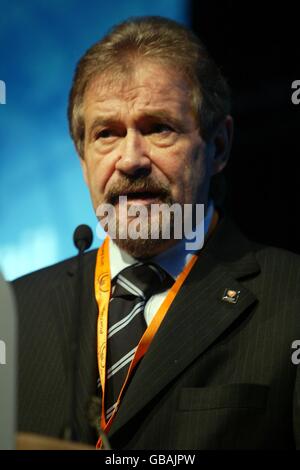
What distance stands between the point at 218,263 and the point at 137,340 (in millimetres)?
386

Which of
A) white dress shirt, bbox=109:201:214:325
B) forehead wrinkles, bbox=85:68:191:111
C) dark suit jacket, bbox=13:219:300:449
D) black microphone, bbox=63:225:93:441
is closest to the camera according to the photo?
black microphone, bbox=63:225:93:441

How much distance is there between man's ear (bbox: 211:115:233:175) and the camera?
8.92ft

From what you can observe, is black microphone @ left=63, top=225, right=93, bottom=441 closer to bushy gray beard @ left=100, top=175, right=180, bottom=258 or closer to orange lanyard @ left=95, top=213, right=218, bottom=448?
orange lanyard @ left=95, top=213, right=218, bottom=448

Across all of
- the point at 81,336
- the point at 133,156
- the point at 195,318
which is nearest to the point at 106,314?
the point at 81,336

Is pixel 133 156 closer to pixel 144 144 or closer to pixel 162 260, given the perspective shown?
pixel 144 144

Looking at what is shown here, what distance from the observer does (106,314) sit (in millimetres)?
2342

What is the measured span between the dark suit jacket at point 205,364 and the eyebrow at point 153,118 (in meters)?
0.40

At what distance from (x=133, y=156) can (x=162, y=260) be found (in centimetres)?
36

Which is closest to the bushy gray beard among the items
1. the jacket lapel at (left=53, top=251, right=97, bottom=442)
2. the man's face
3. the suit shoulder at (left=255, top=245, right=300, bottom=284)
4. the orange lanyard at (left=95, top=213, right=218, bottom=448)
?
the man's face

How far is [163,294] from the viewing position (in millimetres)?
2395

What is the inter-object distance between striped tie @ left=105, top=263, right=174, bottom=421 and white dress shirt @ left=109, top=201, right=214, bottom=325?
0.02 metres

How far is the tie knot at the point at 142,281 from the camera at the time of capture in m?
2.39

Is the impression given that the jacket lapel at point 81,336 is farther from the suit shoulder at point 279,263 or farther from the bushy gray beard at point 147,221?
the suit shoulder at point 279,263

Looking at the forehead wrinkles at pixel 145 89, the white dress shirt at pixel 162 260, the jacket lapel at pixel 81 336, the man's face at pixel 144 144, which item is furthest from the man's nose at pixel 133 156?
the jacket lapel at pixel 81 336
